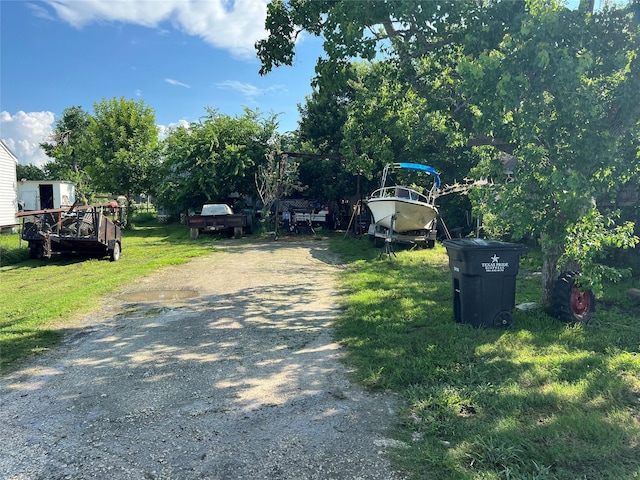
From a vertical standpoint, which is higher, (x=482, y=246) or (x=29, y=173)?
(x=29, y=173)

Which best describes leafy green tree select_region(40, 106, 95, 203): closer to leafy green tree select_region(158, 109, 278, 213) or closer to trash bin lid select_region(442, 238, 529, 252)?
leafy green tree select_region(158, 109, 278, 213)

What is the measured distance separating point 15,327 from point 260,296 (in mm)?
3757

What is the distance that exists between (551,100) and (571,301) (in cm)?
264

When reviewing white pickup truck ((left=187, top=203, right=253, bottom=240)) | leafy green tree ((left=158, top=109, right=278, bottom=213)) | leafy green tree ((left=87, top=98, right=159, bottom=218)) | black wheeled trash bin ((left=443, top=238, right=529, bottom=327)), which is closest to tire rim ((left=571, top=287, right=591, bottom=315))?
black wheeled trash bin ((left=443, top=238, right=529, bottom=327))

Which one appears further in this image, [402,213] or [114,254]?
[402,213]

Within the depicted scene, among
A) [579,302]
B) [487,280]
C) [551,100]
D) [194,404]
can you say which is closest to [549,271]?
[579,302]

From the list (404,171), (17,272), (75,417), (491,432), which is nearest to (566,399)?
(491,432)

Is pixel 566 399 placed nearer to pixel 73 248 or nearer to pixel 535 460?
pixel 535 460

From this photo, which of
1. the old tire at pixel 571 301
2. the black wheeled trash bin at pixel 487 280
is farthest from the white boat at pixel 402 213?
the black wheeled trash bin at pixel 487 280

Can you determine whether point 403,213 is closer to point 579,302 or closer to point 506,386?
point 579,302

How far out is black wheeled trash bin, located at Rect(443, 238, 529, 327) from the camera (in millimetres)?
5516

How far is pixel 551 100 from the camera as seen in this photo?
17.8 ft

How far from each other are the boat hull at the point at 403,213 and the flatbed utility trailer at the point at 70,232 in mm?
8111

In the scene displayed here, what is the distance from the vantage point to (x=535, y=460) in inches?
111
